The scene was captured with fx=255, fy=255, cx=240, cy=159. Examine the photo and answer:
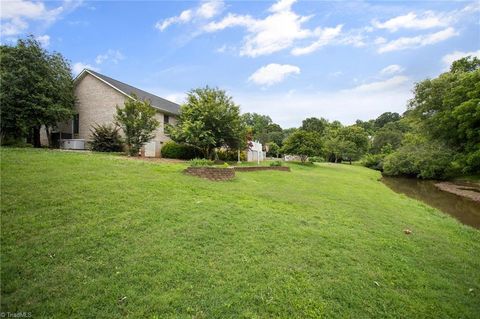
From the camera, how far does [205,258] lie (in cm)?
435

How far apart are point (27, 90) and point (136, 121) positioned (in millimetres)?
8360

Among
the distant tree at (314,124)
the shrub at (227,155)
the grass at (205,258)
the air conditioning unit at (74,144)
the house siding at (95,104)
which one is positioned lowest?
the grass at (205,258)

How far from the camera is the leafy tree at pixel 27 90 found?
16562 millimetres

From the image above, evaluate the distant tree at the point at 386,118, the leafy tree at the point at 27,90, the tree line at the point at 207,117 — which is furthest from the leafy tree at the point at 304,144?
the distant tree at the point at 386,118

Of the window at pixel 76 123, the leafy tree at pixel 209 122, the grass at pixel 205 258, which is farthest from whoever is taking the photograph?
the window at pixel 76 123

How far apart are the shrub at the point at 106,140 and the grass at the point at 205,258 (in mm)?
11271

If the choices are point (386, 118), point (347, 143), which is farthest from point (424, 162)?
point (386, 118)

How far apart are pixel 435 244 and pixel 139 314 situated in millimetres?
6950

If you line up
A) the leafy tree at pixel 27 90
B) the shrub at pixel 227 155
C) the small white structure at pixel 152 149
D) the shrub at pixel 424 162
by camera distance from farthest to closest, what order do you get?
the shrub at pixel 424 162 < the shrub at pixel 227 155 < the small white structure at pixel 152 149 < the leafy tree at pixel 27 90

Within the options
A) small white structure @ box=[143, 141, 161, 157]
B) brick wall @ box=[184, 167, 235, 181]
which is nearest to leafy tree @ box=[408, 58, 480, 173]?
brick wall @ box=[184, 167, 235, 181]

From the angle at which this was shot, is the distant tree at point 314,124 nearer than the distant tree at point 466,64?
No

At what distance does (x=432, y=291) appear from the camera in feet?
13.7

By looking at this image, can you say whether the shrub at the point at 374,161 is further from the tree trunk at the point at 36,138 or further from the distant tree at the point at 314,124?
the tree trunk at the point at 36,138

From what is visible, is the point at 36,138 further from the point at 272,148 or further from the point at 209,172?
the point at 272,148
